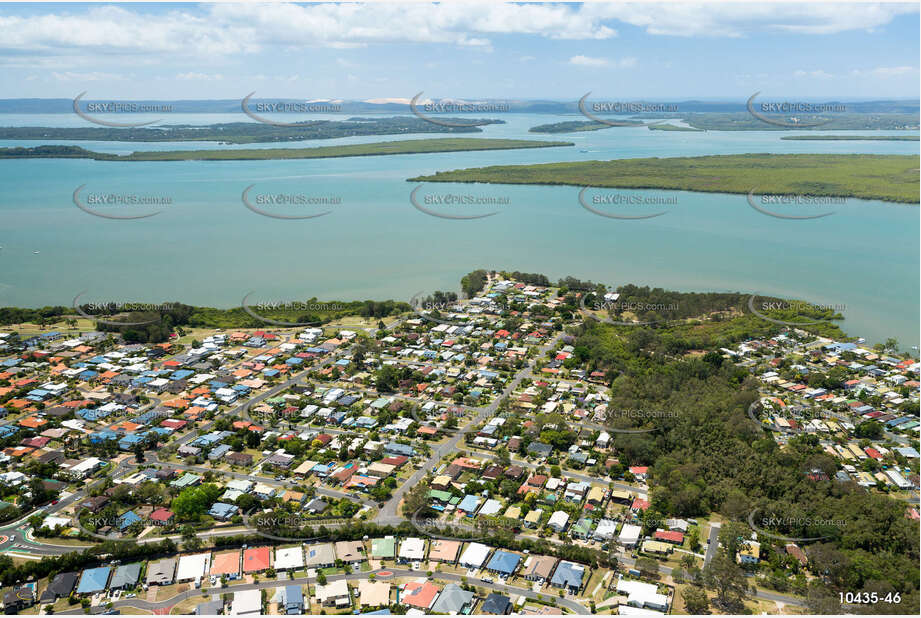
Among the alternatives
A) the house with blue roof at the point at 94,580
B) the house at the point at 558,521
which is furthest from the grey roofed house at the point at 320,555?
the house at the point at 558,521

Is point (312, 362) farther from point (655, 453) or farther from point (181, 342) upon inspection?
point (655, 453)

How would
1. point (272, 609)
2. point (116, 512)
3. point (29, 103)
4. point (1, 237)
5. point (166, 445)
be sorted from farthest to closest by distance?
1. point (29, 103)
2. point (1, 237)
3. point (166, 445)
4. point (116, 512)
5. point (272, 609)

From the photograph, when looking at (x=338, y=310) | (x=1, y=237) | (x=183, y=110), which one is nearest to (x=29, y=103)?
(x=183, y=110)

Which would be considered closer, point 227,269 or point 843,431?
point 843,431

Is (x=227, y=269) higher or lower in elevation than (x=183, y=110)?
lower

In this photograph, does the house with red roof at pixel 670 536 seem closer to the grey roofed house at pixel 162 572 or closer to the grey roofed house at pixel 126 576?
the grey roofed house at pixel 162 572

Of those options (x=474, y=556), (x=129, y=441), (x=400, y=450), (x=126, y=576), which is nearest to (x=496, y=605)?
(x=474, y=556)
